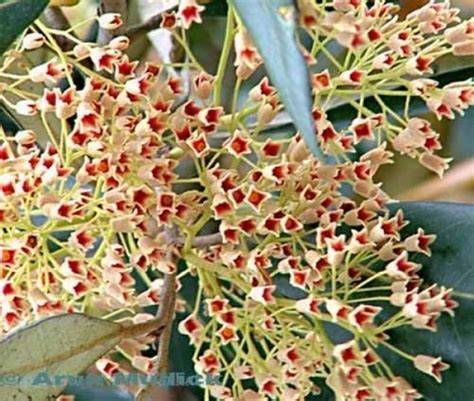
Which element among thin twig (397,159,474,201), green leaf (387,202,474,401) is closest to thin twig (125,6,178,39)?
green leaf (387,202,474,401)

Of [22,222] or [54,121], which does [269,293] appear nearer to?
[22,222]

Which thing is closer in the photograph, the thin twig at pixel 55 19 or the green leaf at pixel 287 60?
the green leaf at pixel 287 60

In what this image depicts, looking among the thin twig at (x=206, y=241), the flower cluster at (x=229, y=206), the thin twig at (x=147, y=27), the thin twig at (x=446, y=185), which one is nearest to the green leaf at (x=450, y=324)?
the flower cluster at (x=229, y=206)

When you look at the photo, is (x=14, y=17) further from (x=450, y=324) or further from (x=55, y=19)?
(x=450, y=324)

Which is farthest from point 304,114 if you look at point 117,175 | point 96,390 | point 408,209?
point 96,390

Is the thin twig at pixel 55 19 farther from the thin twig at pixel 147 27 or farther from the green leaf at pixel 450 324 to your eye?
the green leaf at pixel 450 324

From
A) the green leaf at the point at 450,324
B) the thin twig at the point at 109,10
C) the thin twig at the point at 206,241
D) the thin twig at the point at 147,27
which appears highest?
the thin twig at the point at 109,10
